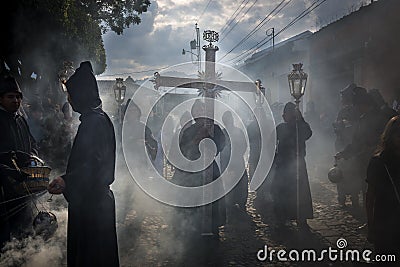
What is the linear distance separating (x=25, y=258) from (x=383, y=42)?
14.3 meters

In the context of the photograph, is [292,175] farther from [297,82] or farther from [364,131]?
[297,82]

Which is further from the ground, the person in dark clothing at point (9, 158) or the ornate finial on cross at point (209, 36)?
the ornate finial on cross at point (209, 36)

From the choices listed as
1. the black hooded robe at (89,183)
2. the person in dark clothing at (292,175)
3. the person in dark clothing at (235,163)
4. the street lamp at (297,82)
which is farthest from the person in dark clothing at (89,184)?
the street lamp at (297,82)

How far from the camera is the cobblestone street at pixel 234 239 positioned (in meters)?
5.11

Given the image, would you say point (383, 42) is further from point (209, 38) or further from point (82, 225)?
point (82, 225)

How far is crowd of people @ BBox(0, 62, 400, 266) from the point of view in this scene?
334 cm

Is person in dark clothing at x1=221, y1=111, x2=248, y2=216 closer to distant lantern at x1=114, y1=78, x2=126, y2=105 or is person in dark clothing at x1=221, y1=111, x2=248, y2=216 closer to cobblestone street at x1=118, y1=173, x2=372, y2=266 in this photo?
cobblestone street at x1=118, y1=173, x2=372, y2=266

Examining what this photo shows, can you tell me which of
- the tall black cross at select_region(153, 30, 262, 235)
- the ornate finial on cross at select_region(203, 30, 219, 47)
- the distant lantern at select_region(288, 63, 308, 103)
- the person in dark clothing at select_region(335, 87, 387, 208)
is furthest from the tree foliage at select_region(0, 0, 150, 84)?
the person in dark clothing at select_region(335, 87, 387, 208)

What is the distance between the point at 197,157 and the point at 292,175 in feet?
6.15

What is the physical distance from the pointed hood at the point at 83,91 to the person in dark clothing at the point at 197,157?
2824mm

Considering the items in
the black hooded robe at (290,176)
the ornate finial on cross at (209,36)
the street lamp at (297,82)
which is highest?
the ornate finial on cross at (209,36)

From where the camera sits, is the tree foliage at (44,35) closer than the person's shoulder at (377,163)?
No

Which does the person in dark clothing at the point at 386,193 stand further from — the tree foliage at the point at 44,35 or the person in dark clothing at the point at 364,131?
the tree foliage at the point at 44,35

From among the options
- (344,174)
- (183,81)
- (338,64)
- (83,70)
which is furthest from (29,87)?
(338,64)
